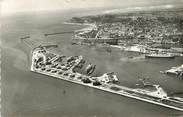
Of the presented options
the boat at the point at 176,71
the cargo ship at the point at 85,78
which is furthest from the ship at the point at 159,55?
the cargo ship at the point at 85,78

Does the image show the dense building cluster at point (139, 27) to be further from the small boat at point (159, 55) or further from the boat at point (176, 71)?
the boat at point (176, 71)

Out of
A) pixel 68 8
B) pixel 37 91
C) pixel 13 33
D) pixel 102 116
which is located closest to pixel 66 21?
pixel 68 8

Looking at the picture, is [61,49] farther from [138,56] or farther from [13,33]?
[138,56]

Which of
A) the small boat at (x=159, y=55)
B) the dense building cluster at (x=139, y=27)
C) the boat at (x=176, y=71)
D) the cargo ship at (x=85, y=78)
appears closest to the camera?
the cargo ship at (x=85, y=78)

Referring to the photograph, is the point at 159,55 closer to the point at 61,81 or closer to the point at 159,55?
the point at 159,55

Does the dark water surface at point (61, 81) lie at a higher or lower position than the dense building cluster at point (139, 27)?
lower

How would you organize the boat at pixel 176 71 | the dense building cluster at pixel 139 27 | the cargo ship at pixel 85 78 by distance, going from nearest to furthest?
the cargo ship at pixel 85 78, the boat at pixel 176 71, the dense building cluster at pixel 139 27

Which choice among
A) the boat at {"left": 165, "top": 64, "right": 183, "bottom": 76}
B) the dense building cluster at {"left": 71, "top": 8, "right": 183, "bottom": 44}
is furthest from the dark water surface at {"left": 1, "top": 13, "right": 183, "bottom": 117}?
the dense building cluster at {"left": 71, "top": 8, "right": 183, "bottom": 44}
